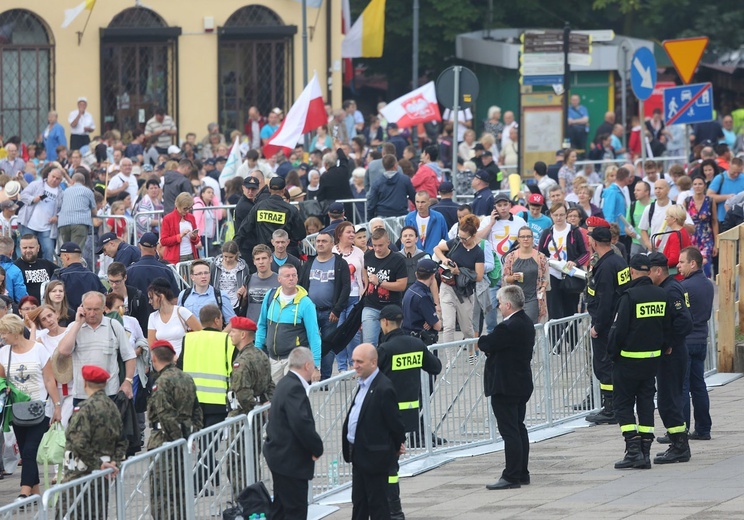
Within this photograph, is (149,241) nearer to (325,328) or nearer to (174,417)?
(325,328)

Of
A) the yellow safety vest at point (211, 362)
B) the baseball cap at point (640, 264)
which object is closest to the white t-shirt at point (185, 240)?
the yellow safety vest at point (211, 362)

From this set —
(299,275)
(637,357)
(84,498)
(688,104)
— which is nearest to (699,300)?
(637,357)

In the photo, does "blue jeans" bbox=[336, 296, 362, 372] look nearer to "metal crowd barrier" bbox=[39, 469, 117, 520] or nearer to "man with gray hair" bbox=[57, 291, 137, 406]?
"man with gray hair" bbox=[57, 291, 137, 406]

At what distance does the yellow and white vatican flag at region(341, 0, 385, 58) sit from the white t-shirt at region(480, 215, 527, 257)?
16964mm

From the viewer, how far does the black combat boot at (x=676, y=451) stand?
513 inches

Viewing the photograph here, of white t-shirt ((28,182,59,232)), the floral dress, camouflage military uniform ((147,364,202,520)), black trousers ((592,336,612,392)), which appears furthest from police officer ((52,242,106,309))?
the floral dress

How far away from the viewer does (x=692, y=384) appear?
14031mm

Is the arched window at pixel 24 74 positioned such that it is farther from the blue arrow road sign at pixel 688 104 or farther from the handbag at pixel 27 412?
the handbag at pixel 27 412

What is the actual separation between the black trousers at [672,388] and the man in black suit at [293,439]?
356 centimetres

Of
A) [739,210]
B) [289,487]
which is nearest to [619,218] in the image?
[739,210]

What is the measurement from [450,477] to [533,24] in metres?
29.2

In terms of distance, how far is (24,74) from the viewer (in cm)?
3278

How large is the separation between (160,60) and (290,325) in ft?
67.4

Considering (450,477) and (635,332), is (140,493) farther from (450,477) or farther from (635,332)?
(635,332)
